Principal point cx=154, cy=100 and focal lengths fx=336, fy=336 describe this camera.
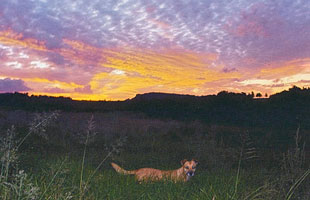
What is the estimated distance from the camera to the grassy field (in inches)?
172

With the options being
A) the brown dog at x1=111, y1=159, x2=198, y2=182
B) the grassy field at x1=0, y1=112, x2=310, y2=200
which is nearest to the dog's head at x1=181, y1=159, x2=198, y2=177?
the brown dog at x1=111, y1=159, x2=198, y2=182

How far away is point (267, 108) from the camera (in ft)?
117

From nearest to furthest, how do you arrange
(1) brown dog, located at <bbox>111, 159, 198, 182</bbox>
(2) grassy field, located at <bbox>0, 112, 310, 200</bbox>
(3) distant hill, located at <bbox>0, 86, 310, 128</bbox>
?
(2) grassy field, located at <bbox>0, 112, 310, 200</bbox> < (1) brown dog, located at <bbox>111, 159, 198, 182</bbox> < (3) distant hill, located at <bbox>0, 86, 310, 128</bbox>

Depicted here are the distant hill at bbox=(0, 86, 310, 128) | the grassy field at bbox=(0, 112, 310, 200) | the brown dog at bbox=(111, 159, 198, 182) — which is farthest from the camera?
the distant hill at bbox=(0, 86, 310, 128)

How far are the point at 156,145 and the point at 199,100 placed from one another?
75.6 feet

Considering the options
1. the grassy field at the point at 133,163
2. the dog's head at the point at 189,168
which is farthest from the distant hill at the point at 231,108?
the dog's head at the point at 189,168

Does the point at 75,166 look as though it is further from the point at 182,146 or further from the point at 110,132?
the point at 110,132

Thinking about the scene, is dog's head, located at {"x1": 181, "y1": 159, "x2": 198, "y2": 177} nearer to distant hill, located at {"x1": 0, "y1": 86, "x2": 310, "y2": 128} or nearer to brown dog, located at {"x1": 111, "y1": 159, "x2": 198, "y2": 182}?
brown dog, located at {"x1": 111, "y1": 159, "x2": 198, "y2": 182}

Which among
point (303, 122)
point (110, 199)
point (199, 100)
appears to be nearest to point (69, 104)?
point (199, 100)

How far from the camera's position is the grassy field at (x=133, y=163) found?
4.37m

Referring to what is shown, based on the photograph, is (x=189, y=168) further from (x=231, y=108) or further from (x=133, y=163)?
(x=231, y=108)

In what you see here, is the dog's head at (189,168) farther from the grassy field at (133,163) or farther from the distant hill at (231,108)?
the distant hill at (231,108)

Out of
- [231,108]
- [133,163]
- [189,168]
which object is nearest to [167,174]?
[189,168]

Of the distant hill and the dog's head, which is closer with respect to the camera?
the dog's head
